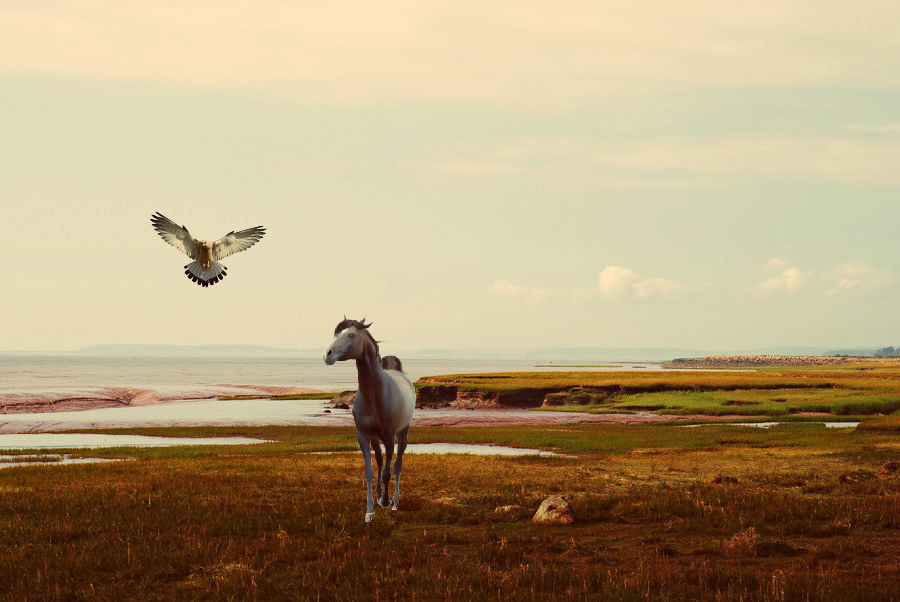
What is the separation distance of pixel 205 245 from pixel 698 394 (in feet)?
209

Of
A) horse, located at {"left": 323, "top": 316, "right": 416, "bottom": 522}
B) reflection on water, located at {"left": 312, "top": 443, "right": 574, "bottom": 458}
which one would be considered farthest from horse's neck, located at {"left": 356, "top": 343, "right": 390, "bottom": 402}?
reflection on water, located at {"left": 312, "top": 443, "right": 574, "bottom": 458}

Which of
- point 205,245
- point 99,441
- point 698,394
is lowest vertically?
point 99,441

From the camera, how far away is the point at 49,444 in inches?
1722

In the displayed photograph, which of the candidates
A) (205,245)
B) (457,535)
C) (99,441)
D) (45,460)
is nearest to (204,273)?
(205,245)

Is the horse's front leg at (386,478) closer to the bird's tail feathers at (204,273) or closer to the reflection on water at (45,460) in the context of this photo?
the bird's tail feathers at (204,273)

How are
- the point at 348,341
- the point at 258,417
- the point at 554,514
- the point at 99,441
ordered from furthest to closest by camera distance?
1. the point at 258,417
2. the point at 99,441
3. the point at 554,514
4. the point at 348,341

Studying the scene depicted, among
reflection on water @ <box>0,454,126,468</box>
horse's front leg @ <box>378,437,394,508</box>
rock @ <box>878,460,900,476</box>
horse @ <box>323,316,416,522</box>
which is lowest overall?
reflection on water @ <box>0,454,126,468</box>

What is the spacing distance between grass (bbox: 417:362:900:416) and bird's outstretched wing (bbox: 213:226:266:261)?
52.6 metres

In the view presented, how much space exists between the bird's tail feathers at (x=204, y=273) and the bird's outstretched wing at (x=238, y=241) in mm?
474

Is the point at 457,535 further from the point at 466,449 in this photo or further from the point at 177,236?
the point at 466,449

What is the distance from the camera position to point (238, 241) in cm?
1844

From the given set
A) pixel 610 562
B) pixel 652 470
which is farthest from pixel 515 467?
pixel 610 562

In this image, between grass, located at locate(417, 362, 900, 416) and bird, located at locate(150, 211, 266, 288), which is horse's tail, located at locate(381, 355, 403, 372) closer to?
bird, located at locate(150, 211, 266, 288)

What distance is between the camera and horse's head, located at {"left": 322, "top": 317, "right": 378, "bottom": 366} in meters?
12.8
